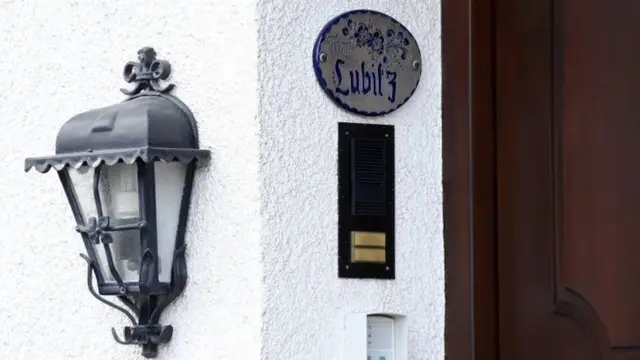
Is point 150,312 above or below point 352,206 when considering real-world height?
below

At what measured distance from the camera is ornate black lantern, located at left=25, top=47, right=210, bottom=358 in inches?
158

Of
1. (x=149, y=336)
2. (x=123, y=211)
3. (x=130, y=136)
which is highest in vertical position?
(x=130, y=136)

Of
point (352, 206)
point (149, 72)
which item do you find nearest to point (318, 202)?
point (352, 206)

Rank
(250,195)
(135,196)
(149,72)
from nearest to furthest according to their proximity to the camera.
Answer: (250,195)
(135,196)
(149,72)

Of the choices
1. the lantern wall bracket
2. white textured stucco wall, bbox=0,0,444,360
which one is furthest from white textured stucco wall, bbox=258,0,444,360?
the lantern wall bracket

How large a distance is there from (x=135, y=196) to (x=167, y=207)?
9 cm

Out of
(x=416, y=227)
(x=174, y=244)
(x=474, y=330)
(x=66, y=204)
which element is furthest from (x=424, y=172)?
(x=66, y=204)

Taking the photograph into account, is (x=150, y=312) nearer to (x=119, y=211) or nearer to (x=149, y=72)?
(x=119, y=211)

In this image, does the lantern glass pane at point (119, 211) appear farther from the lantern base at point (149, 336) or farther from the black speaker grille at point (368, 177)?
the black speaker grille at point (368, 177)

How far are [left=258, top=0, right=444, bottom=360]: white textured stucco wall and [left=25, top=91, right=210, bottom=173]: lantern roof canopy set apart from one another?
10.0 inches

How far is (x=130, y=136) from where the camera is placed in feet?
Result: 13.2

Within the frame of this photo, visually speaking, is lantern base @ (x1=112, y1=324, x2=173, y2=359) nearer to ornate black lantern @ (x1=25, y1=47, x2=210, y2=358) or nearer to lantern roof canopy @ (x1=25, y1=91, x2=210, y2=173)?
ornate black lantern @ (x1=25, y1=47, x2=210, y2=358)

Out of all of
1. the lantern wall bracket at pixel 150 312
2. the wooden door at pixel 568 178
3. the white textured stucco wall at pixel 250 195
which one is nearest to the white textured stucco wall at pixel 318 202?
the white textured stucco wall at pixel 250 195

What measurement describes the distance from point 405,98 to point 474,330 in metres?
0.65
